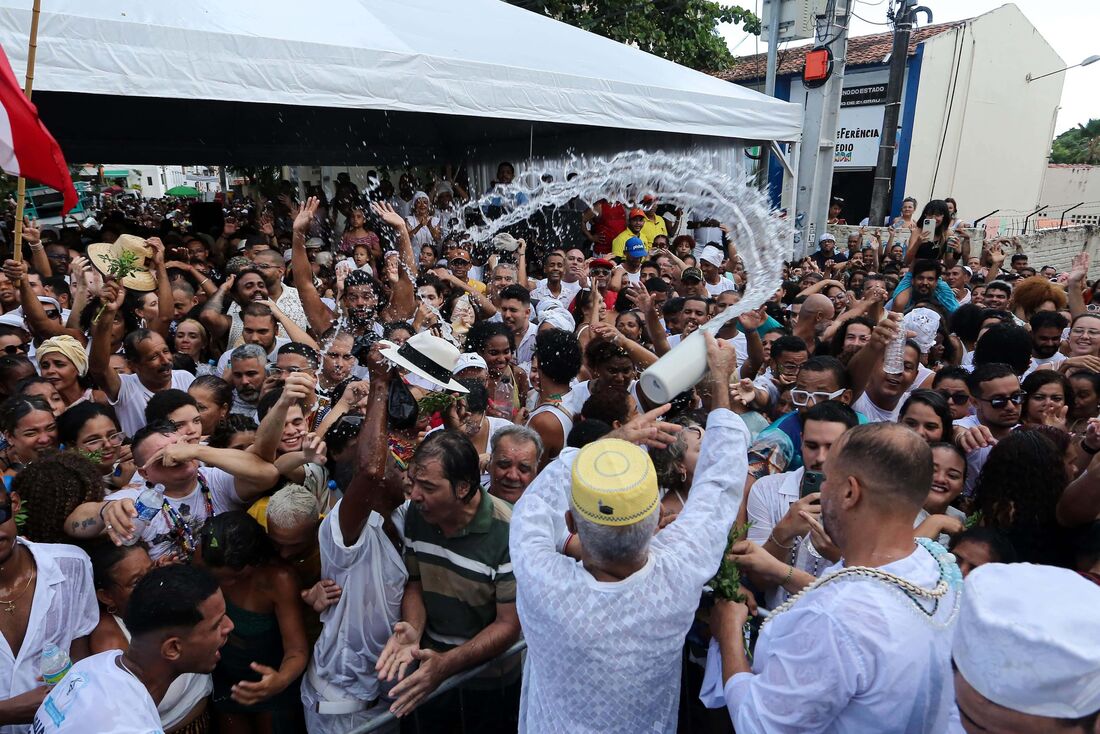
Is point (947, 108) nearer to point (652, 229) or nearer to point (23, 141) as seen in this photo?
point (652, 229)

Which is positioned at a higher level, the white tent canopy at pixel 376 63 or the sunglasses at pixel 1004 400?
the white tent canopy at pixel 376 63

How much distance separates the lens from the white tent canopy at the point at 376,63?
5.50 metres

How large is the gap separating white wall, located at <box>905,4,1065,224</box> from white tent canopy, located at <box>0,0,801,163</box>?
1505 cm

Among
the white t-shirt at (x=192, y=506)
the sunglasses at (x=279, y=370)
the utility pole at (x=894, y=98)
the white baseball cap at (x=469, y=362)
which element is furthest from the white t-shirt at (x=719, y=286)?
the utility pole at (x=894, y=98)

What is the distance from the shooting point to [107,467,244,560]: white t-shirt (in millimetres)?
2801

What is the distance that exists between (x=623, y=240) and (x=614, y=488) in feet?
27.5

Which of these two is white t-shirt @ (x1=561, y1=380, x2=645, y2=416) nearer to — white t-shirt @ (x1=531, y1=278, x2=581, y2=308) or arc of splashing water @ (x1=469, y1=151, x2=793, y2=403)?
arc of splashing water @ (x1=469, y1=151, x2=793, y2=403)

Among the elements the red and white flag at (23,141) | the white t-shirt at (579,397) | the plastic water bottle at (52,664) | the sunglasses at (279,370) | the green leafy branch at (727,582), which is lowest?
the plastic water bottle at (52,664)

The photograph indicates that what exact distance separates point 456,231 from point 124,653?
8742 mm

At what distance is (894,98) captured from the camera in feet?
49.8

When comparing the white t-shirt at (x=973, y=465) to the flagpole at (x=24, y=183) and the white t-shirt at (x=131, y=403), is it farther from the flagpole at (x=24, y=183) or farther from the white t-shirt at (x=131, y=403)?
the flagpole at (x=24, y=183)

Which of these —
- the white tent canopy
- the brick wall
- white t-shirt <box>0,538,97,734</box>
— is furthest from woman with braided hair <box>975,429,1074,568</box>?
the brick wall

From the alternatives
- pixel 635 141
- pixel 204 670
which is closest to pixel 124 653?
pixel 204 670

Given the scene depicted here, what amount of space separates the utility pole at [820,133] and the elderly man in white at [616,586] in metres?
12.0
